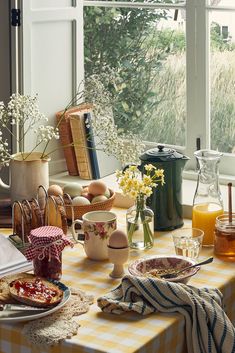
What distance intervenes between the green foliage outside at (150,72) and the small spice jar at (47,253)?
112 cm

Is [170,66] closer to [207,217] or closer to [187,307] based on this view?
[207,217]

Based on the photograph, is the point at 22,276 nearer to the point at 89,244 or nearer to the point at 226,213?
the point at 89,244

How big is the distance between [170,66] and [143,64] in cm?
13

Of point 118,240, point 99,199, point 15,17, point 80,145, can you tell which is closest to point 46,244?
point 118,240

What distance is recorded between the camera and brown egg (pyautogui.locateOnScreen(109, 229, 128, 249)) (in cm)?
288

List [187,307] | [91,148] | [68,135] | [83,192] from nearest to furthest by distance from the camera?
[187,307] → [83,192] → [91,148] → [68,135]

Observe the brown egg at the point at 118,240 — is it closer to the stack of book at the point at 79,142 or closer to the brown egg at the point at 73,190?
the brown egg at the point at 73,190

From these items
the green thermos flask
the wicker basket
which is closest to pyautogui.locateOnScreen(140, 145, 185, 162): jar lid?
the green thermos flask

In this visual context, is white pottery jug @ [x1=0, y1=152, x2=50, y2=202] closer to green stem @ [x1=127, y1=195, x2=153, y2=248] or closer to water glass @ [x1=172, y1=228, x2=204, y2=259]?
green stem @ [x1=127, y1=195, x2=153, y2=248]

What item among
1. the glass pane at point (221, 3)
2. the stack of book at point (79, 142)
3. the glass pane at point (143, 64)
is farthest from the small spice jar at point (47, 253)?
the glass pane at point (221, 3)

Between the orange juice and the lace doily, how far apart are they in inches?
24.2

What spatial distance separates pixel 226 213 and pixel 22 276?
839 mm

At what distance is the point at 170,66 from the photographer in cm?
387

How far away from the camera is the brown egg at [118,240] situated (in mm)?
2885
